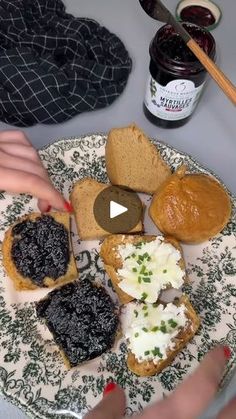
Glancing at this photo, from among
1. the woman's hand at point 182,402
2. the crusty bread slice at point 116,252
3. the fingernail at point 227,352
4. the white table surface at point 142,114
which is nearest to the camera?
the woman's hand at point 182,402

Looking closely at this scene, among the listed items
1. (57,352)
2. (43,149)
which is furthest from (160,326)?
(43,149)

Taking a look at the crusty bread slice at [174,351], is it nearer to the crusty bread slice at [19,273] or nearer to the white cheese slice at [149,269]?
the white cheese slice at [149,269]

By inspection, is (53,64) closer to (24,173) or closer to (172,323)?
(24,173)

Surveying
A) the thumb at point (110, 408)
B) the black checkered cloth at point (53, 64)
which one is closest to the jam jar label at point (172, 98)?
the black checkered cloth at point (53, 64)

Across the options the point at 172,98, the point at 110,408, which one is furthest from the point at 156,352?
the point at 172,98

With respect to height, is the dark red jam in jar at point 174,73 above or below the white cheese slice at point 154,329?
above

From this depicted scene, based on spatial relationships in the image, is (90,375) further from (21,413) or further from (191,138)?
(191,138)

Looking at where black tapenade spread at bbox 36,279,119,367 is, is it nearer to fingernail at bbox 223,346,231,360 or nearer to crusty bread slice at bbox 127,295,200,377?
crusty bread slice at bbox 127,295,200,377
